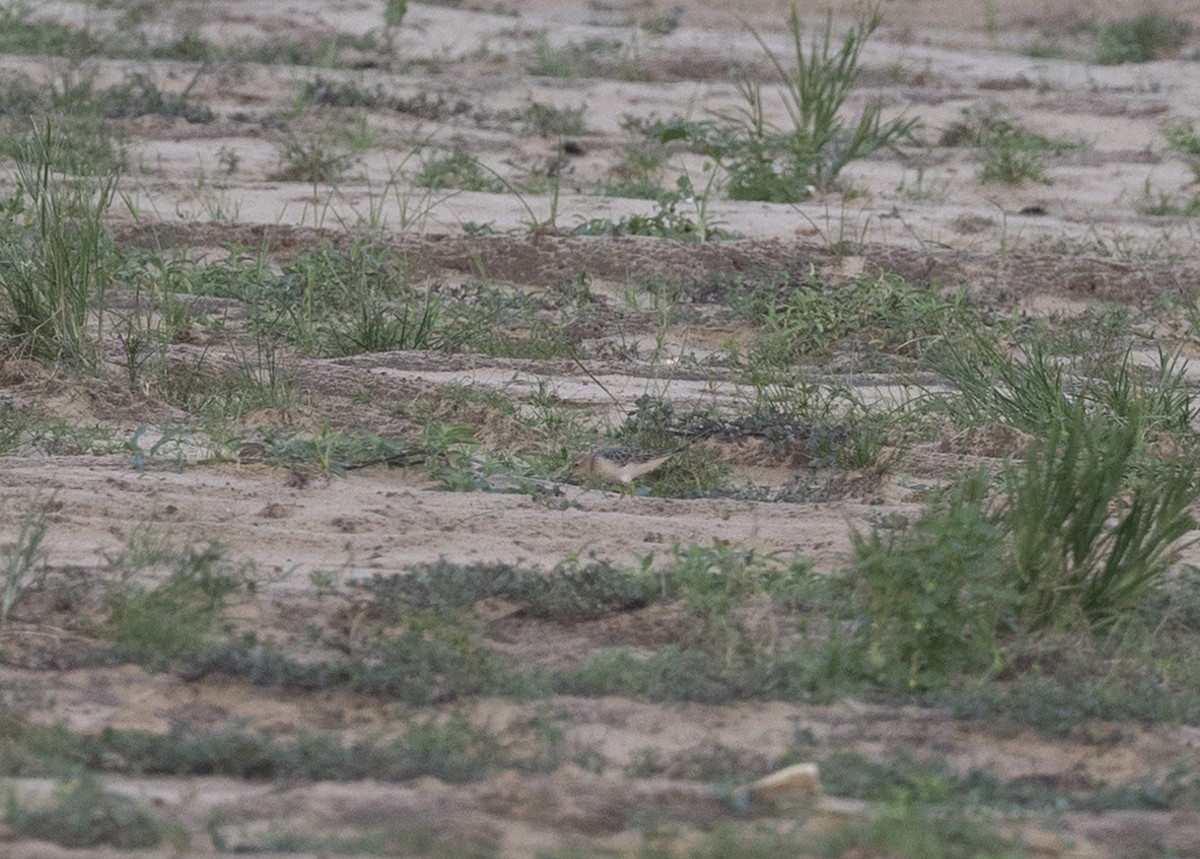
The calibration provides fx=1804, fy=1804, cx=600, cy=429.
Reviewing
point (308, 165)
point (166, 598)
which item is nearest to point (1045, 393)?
point (166, 598)

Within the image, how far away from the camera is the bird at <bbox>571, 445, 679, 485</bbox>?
13.6 ft

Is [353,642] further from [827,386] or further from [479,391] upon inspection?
[827,386]

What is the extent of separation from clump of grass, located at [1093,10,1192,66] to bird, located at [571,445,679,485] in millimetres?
7448

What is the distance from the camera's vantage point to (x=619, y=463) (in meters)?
4.23

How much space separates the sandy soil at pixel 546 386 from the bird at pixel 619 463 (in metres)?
0.14

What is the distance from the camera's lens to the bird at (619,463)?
4156 mm

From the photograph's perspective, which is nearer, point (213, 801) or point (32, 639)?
point (213, 801)

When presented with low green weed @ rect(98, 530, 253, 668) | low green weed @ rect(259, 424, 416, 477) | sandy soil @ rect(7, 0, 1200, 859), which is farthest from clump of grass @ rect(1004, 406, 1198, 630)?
low green weed @ rect(259, 424, 416, 477)

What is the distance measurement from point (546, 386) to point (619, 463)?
671 mm

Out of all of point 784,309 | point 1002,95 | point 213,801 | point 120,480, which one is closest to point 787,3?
point 1002,95

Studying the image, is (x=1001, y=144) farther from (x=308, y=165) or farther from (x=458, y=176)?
(x=308, y=165)

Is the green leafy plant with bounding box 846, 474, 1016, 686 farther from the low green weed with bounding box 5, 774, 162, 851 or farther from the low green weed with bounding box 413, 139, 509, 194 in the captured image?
the low green weed with bounding box 413, 139, 509, 194

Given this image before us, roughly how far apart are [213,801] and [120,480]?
1549 millimetres

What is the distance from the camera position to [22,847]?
2221mm
